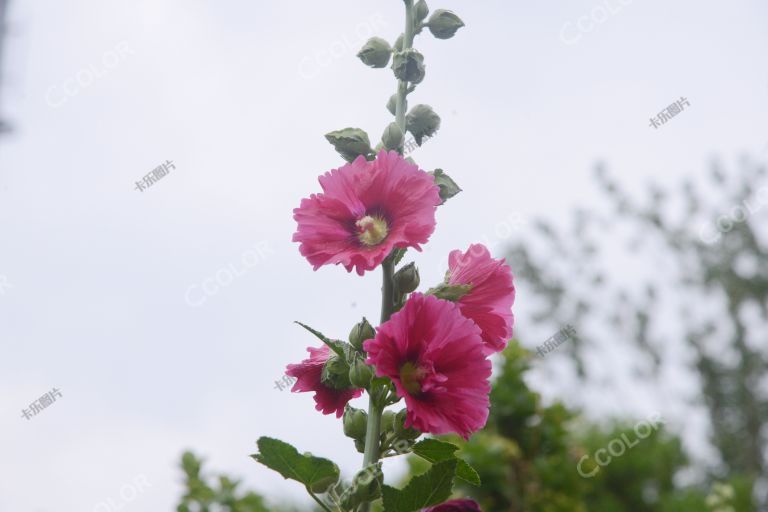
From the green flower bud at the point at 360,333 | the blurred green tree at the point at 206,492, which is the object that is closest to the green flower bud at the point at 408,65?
the green flower bud at the point at 360,333

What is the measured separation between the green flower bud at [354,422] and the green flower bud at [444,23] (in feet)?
2.64

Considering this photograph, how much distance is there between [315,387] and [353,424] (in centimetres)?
13

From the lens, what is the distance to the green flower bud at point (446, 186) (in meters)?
1.37

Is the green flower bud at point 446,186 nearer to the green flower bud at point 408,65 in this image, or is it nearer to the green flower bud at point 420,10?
the green flower bud at point 408,65

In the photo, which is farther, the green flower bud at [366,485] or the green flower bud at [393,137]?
the green flower bud at [393,137]

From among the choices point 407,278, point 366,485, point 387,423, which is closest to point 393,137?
point 407,278

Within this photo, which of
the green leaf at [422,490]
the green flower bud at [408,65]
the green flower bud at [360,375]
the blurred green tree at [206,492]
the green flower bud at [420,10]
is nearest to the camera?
the green leaf at [422,490]

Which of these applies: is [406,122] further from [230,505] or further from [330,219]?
[230,505]

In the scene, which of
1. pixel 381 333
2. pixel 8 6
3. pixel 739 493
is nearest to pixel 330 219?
pixel 381 333

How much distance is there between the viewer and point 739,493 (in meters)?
6.77

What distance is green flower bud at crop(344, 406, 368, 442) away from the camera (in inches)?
48.8

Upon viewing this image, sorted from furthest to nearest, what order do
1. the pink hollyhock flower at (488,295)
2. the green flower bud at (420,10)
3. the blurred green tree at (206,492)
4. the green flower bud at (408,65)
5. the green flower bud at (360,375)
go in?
1. the blurred green tree at (206,492)
2. the green flower bud at (420,10)
3. the green flower bud at (408,65)
4. the pink hollyhock flower at (488,295)
5. the green flower bud at (360,375)

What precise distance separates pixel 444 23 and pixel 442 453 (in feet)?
2.85

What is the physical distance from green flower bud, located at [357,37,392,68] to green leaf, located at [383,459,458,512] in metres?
0.85
